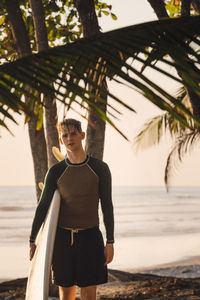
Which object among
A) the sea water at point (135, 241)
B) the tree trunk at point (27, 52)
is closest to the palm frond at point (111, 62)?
the tree trunk at point (27, 52)

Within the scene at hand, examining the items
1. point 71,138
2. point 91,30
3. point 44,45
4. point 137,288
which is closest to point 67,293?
point 71,138

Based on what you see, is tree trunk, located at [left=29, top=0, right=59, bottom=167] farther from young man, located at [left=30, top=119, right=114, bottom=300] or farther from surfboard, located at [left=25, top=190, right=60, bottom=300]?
surfboard, located at [left=25, top=190, right=60, bottom=300]

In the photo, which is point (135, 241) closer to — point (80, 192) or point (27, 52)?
point (27, 52)

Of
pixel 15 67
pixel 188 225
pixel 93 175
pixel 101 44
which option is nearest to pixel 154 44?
pixel 101 44

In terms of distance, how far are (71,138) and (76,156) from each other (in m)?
0.14

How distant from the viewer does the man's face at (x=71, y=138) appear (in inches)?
131

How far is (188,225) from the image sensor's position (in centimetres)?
2152

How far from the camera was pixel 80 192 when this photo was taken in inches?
133

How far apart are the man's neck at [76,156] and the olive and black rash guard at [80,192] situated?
0.08 feet

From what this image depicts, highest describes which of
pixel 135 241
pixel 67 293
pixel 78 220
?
pixel 78 220

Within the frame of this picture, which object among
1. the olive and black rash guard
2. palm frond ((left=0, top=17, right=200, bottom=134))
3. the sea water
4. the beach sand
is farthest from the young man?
the sea water

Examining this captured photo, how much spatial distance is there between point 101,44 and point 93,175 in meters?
1.98

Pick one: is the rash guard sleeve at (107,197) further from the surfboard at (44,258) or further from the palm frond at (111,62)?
the palm frond at (111,62)

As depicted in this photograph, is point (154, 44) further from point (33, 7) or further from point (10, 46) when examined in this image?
point (10, 46)
